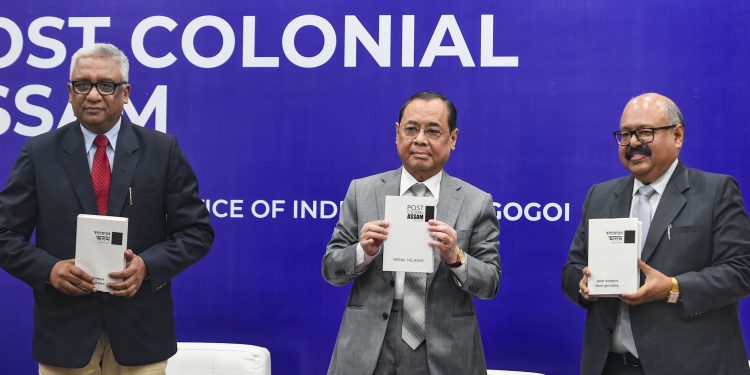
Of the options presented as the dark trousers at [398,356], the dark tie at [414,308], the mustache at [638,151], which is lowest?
the dark trousers at [398,356]

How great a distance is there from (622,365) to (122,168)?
6.93 ft

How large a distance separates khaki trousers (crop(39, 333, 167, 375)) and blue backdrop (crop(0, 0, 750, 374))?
151 centimetres

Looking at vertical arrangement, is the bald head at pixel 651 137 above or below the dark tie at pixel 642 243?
above

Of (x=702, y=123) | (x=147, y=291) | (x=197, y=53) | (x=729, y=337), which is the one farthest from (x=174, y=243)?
(x=702, y=123)

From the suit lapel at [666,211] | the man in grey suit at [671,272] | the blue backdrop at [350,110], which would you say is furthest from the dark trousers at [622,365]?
the blue backdrop at [350,110]

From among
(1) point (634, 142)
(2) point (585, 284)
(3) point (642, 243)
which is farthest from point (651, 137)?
(2) point (585, 284)

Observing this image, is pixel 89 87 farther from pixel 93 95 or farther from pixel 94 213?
pixel 94 213

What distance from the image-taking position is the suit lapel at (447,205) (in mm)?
3104

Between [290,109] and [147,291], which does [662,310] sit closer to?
[147,291]

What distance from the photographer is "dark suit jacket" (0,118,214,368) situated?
311 cm

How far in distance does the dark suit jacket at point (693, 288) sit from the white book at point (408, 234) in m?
0.73

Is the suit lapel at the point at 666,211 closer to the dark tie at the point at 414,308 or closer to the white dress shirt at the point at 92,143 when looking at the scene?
the dark tie at the point at 414,308

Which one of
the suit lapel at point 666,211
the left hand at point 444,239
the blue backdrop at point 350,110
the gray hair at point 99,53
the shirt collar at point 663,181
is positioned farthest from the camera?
the blue backdrop at point 350,110

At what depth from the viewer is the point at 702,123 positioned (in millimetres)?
4316
